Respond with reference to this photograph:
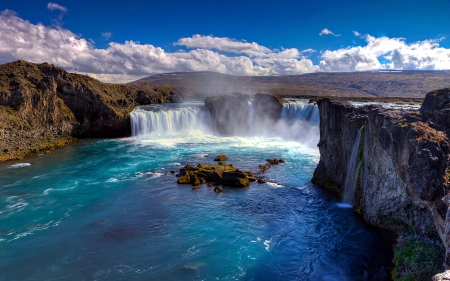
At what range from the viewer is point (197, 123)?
5534cm

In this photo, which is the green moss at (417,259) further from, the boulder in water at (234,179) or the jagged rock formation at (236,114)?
the jagged rock formation at (236,114)

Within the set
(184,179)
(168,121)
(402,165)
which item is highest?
(402,165)

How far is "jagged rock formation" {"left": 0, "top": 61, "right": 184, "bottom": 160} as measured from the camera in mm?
38906

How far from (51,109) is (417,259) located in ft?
163

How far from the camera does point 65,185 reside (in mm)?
25828

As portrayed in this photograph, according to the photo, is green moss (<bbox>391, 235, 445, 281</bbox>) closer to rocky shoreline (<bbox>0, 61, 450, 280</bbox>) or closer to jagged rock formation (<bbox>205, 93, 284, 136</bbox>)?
rocky shoreline (<bbox>0, 61, 450, 280</bbox>)

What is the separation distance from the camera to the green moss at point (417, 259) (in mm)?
9875

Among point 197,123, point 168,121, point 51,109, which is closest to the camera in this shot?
point 51,109

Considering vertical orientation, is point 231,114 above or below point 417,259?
above

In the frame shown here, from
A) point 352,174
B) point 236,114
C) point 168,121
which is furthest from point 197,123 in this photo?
point 352,174

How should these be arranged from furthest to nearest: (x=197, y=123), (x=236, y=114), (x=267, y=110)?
(x=197, y=123) < (x=236, y=114) < (x=267, y=110)

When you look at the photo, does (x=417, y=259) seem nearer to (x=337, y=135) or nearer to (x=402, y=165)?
(x=402, y=165)

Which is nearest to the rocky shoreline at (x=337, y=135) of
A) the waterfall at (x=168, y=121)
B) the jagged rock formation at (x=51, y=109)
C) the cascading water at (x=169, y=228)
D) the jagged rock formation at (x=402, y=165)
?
the jagged rock formation at (x=402, y=165)

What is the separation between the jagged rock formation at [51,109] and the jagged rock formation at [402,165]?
128 feet
